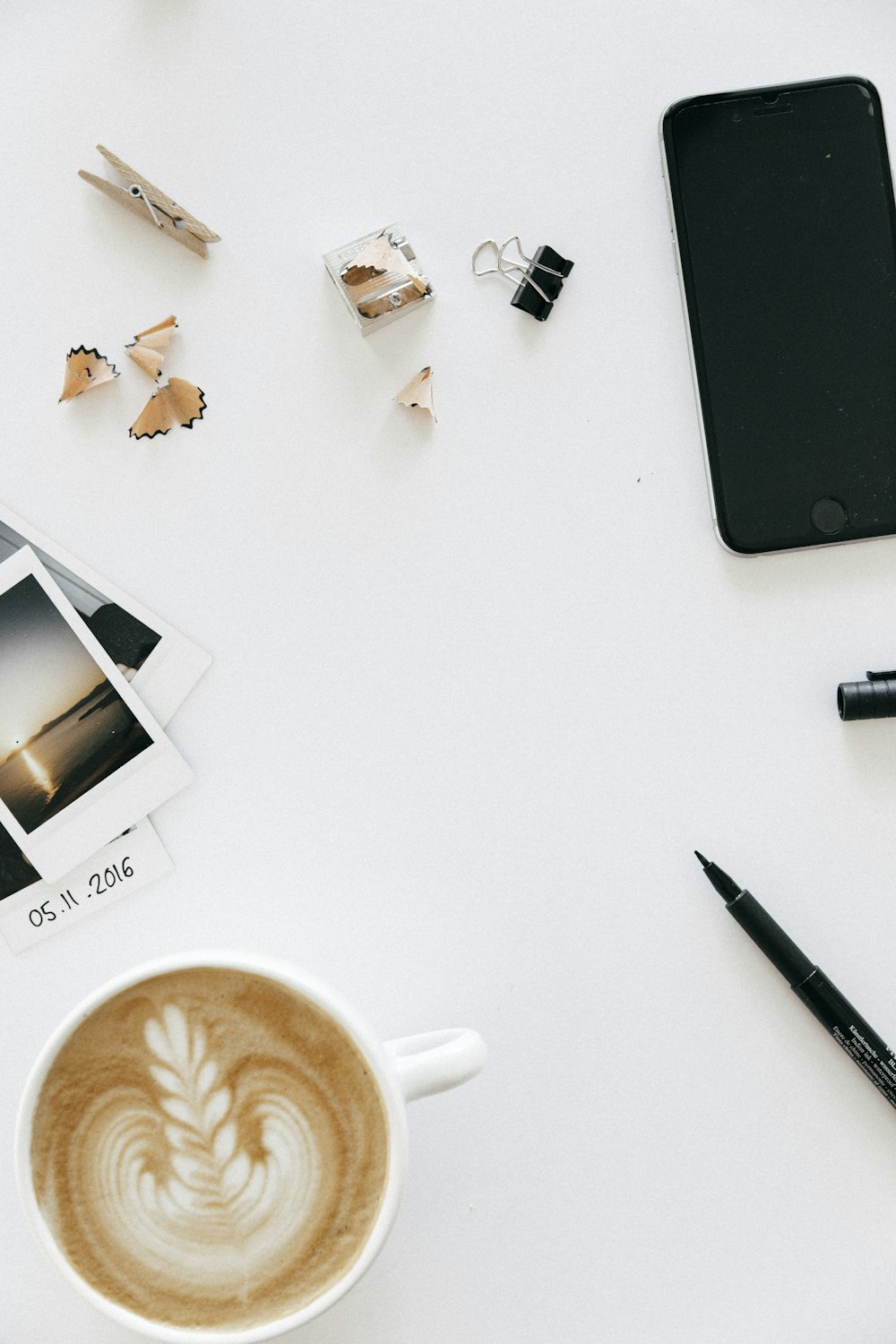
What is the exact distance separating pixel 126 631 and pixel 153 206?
10.6 inches

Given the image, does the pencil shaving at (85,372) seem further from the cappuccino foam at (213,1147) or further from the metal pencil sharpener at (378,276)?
the cappuccino foam at (213,1147)

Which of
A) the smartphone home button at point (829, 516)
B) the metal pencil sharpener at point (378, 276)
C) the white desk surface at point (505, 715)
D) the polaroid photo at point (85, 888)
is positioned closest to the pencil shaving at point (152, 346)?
the white desk surface at point (505, 715)

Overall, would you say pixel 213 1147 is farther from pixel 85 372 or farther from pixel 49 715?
pixel 85 372

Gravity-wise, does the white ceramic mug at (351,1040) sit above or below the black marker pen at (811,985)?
above

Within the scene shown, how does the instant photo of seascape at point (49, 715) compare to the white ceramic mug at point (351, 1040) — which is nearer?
the white ceramic mug at point (351, 1040)

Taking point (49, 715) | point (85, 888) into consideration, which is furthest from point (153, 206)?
point (85, 888)

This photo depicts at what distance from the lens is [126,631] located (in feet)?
2.11

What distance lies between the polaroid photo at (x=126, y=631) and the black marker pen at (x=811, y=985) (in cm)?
36

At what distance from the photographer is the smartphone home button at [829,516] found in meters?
0.62

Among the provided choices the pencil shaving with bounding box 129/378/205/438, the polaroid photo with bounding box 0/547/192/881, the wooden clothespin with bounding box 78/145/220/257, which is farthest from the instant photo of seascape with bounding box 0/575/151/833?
the wooden clothespin with bounding box 78/145/220/257

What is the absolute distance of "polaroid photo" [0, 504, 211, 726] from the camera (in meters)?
0.64

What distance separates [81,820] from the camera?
65 centimetres

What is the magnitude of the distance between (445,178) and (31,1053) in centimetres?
64

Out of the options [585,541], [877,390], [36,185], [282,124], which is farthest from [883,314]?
[36,185]
